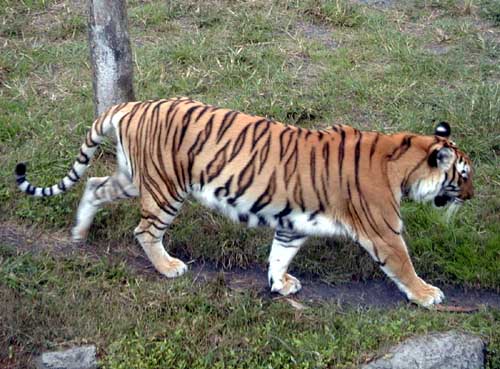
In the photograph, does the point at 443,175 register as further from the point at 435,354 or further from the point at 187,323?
the point at 187,323

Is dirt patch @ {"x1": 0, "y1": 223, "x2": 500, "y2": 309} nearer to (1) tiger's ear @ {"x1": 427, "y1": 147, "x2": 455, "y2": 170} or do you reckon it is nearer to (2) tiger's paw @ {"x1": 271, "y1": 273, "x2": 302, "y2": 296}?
(2) tiger's paw @ {"x1": 271, "y1": 273, "x2": 302, "y2": 296}

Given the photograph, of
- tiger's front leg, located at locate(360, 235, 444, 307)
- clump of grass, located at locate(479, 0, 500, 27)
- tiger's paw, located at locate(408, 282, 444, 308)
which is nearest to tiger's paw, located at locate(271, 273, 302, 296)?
tiger's front leg, located at locate(360, 235, 444, 307)

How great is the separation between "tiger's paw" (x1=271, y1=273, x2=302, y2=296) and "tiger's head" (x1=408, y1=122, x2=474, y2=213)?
84 cm

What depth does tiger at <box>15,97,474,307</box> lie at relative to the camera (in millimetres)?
4949

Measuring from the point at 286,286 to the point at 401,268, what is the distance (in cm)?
66

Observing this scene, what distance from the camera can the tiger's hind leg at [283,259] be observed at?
518cm

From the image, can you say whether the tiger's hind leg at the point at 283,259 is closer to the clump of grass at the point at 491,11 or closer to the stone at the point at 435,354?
the stone at the point at 435,354

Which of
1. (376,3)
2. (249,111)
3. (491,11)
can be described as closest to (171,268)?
(249,111)

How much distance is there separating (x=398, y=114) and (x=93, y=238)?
260 centimetres

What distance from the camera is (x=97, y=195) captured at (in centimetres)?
557

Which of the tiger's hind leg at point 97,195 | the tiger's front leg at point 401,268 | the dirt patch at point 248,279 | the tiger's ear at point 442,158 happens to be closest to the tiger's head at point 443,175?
the tiger's ear at point 442,158

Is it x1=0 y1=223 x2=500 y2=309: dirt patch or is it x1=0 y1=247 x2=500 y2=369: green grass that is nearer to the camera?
x1=0 y1=247 x2=500 y2=369: green grass

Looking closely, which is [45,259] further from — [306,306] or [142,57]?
[142,57]

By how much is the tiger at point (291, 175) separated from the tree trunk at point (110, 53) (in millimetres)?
1204
